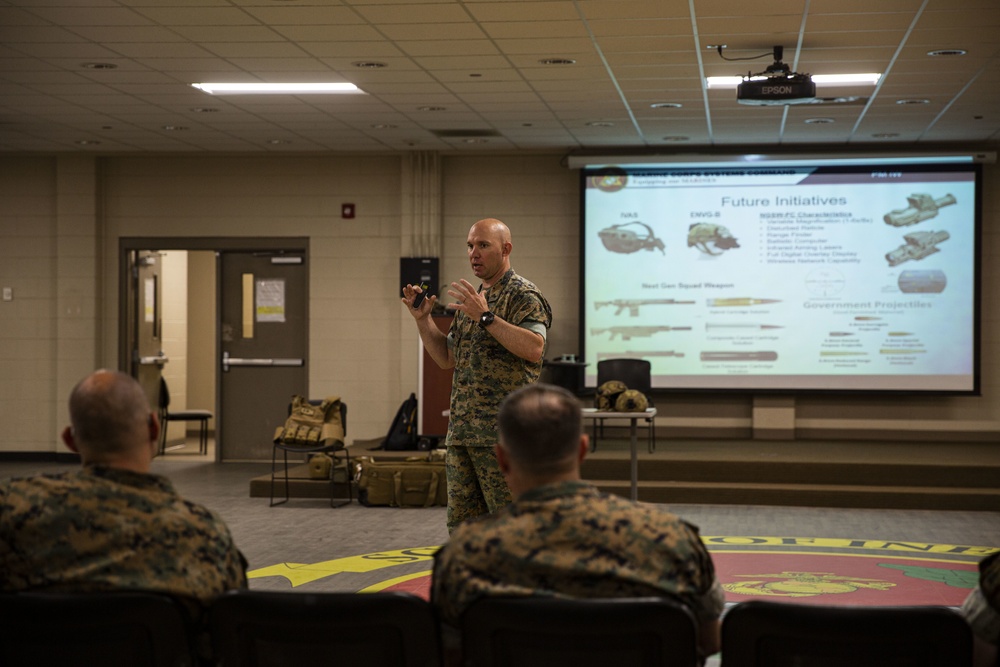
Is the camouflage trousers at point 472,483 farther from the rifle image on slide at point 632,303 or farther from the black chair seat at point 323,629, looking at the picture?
the rifle image on slide at point 632,303

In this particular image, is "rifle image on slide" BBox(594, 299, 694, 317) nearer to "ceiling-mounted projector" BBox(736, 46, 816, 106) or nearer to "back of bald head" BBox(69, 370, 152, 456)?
"ceiling-mounted projector" BBox(736, 46, 816, 106)

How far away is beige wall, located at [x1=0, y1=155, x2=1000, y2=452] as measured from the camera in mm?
10867

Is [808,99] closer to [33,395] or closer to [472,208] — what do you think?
[472,208]

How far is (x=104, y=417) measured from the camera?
→ 7.05ft

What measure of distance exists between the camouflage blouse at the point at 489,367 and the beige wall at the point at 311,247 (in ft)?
22.1

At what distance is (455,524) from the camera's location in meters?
3.93

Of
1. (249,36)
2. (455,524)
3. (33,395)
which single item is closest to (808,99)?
(249,36)

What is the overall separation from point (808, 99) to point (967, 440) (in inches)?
198

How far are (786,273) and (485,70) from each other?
432 centimetres

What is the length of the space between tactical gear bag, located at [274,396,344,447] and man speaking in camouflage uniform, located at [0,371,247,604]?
6.19m

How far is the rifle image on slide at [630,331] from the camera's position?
10.5 metres

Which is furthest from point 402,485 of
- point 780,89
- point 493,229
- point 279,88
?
point 493,229

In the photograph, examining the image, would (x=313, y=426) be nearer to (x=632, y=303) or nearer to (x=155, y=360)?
(x=632, y=303)

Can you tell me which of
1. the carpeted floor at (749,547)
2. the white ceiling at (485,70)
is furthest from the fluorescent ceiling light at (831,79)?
the carpeted floor at (749,547)
